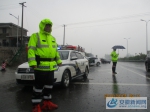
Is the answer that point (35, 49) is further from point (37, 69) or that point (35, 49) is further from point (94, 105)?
point (94, 105)

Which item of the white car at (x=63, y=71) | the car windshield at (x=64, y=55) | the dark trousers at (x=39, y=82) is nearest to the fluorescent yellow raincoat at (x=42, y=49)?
the dark trousers at (x=39, y=82)

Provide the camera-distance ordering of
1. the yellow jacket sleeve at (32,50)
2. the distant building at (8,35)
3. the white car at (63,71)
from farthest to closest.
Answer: the distant building at (8,35) < the white car at (63,71) < the yellow jacket sleeve at (32,50)

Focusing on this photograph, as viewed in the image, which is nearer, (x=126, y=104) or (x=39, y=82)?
(x=39, y=82)

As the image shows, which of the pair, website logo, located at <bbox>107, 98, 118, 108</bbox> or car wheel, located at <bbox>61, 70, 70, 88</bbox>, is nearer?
website logo, located at <bbox>107, 98, 118, 108</bbox>

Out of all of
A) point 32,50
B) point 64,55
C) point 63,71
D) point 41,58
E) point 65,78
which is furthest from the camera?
point 64,55

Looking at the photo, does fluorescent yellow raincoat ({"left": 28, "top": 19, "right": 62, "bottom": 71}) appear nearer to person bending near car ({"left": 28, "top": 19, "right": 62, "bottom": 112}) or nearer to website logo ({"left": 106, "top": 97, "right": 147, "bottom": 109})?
person bending near car ({"left": 28, "top": 19, "right": 62, "bottom": 112})

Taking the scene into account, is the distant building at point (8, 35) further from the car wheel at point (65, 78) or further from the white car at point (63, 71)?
the car wheel at point (65, 78)

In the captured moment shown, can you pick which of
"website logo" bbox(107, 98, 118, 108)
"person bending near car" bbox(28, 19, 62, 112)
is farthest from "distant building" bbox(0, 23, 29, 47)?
"website logo" bbox(107, 98, 118, 108)

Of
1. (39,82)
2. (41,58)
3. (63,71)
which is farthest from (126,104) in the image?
(63,71)

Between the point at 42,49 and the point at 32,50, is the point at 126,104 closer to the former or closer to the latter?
the point at 42,49

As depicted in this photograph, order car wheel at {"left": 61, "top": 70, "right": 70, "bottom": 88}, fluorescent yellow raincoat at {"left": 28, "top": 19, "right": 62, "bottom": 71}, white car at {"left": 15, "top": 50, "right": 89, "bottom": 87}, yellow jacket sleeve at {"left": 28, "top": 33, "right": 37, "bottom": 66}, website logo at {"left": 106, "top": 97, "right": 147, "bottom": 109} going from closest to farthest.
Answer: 1. yellow jacket sleeve at {"left": 28, "top": 33, "right": 37, "bottom": 66}
2. fluorescent yellow raincoat at {"left": 28, "top": 19, "right": 62, "bottom": 71}
3. website logo at {"left": 106, "top": 97, "right": 147, "bottom": 109}
4. white car at {"left": 15, "top": 50, "right": 89, "bottom": 87}
5. car wheel at {"left": 61, "top": 70, "right": 70, "bottom": 88}

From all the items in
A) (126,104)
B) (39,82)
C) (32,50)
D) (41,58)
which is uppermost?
Result: (32,50)

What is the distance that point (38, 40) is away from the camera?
3434 millimetres

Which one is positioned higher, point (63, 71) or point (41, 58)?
point (41, 58)
